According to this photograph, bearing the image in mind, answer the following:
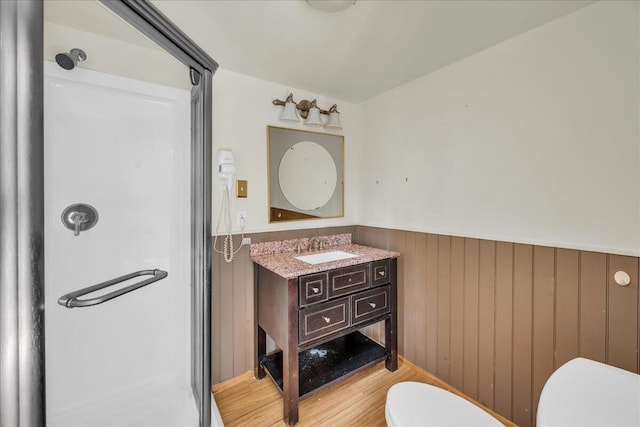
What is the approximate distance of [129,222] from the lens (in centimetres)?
145

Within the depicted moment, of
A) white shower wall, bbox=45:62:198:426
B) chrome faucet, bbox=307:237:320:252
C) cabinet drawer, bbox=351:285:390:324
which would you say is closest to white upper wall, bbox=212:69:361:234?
chrome faucet, bbox=307:237:320:252

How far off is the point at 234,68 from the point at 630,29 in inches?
78.3

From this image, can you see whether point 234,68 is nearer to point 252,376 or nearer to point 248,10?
point 248,10

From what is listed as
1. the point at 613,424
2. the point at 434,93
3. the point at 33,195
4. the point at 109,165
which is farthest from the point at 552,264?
the point at 109,165

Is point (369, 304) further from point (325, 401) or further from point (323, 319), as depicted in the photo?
point (325, 401)

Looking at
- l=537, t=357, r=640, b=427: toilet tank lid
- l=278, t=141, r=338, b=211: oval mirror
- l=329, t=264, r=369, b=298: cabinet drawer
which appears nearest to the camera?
l=537, t=357, r=640, b=427: toilet tank lid

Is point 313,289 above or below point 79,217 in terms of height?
below

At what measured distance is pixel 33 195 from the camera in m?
0.61

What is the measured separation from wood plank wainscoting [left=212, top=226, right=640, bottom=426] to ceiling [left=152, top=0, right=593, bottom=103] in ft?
3.72

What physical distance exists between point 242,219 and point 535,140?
1.77 meters

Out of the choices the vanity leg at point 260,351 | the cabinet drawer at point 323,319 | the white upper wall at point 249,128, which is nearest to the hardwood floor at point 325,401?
the vanity leg at point 260,351

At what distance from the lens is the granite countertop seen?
5.06ft

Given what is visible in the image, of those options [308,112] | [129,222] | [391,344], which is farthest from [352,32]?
[391,344]

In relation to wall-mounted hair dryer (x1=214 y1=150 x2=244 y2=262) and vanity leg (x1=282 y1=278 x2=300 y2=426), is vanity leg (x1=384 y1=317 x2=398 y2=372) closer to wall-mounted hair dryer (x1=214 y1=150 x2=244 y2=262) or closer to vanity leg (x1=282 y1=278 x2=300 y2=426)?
vanity leg (x1=282 y1=278 x2=300 y2=426)
